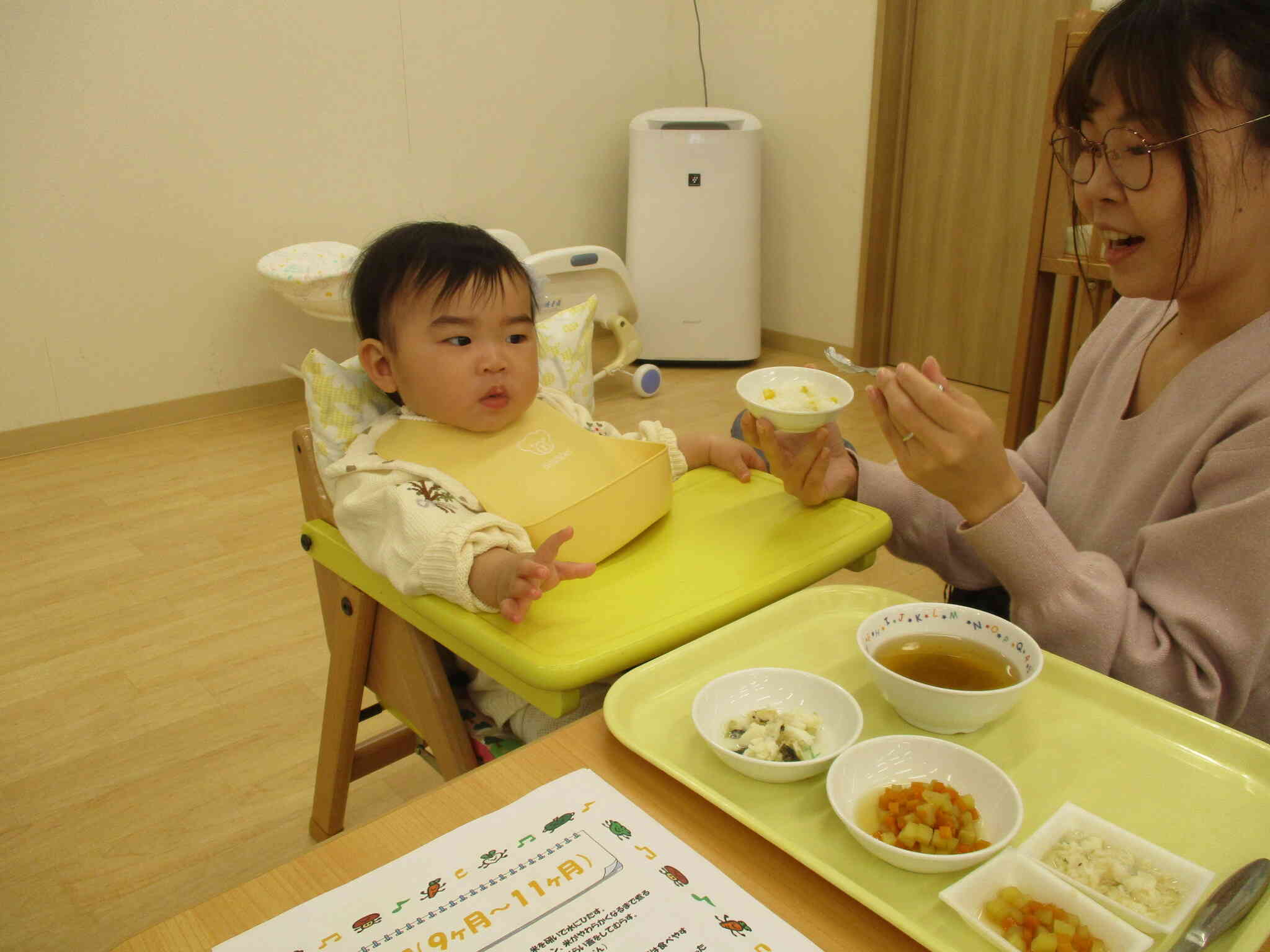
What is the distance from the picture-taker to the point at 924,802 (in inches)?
26.3

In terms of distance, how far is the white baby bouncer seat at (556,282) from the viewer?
329 centimetres

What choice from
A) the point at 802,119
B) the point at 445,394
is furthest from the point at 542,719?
the point at 802,119

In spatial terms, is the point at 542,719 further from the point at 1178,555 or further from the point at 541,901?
the point at 1178,555

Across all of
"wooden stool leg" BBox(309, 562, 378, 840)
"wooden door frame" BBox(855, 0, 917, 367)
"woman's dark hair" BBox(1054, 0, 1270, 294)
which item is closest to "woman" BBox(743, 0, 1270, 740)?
"woman's dark hair" BBox(1054, 0, 1270, 294)

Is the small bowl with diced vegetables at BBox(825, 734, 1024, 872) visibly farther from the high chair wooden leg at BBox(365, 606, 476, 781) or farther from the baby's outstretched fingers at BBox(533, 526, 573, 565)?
the high chair wooden leg at BBox(365, 606, 476, 781)

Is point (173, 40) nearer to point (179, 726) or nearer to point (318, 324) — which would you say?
point (318, 324)

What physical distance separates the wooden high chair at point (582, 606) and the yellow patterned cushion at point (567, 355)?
335 mm

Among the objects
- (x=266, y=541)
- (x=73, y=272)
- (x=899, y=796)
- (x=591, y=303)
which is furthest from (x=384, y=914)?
(x=73, y=272)

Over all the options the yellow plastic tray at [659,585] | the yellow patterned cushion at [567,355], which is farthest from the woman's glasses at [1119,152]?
the yellow patterned cushion at [567,355]

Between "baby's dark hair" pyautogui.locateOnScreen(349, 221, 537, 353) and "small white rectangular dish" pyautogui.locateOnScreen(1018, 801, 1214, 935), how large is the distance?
90 centimetres

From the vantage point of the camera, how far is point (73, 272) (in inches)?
131

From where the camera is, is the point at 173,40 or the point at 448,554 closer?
the point at 448,554

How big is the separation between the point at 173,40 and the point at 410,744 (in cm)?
277

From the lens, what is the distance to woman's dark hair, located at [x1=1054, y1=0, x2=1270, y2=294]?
0.82m
